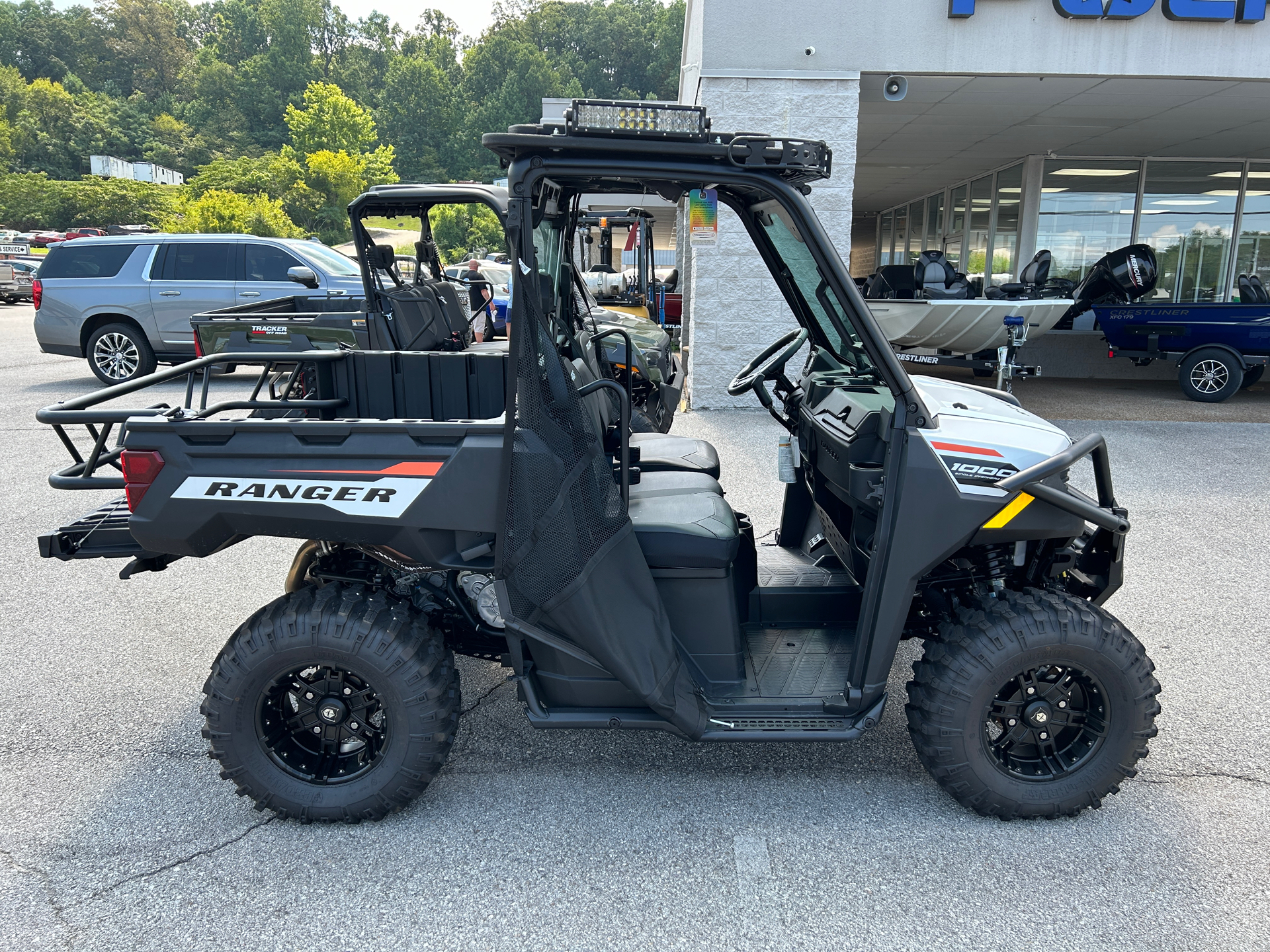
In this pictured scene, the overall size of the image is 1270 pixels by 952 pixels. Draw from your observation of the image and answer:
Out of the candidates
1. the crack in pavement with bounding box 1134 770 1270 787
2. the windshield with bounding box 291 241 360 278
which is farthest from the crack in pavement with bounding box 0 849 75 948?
the windshield with bounding box 291 241 360 278

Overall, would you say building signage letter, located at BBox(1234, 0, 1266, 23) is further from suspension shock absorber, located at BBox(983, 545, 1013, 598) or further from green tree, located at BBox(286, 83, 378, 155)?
green tree, located at BBox(286, 83, 378, 155)

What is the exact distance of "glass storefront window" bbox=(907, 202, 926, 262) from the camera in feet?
75.0

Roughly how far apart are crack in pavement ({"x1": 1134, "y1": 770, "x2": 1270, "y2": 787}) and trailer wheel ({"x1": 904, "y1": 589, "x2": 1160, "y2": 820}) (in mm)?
371

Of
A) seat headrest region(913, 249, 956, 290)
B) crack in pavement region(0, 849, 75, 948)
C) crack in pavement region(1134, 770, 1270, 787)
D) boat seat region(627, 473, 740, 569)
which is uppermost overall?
seat headrest region(913, 249, 956, 290)

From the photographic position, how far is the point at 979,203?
1777 cm

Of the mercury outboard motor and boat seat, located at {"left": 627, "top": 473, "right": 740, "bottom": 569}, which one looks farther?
the mercury outboard motor

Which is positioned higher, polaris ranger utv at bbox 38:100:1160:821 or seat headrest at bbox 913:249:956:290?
seat headrest at bbox 913:249:956:290

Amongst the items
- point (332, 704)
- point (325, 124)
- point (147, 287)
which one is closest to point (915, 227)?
point (147, 287)

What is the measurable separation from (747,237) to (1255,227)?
35.8ft

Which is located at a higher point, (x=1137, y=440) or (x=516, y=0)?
(x=516, y=0)

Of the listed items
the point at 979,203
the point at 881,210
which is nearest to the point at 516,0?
the point at 881,210

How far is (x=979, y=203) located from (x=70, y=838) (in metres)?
18.6

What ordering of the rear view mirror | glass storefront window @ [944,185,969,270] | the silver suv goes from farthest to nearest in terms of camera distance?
glass storefront window @ [944,185,969,270]
the silver suv
the rear view mirror

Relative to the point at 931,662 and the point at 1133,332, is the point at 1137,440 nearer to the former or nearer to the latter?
the point at 1133,332
